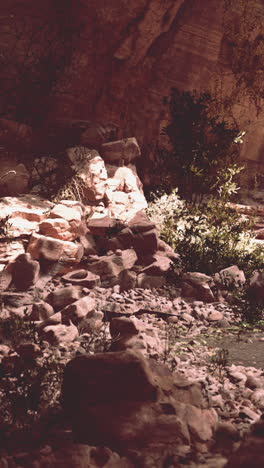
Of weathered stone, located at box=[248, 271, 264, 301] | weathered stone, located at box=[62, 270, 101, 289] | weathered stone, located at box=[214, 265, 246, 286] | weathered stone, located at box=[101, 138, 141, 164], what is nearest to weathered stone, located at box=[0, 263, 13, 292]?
weathered stone, located at box=[62, 270, 101, 289]

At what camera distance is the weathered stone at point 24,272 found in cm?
689

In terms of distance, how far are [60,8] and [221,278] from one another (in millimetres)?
7168

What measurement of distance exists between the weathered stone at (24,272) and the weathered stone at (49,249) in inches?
15.5

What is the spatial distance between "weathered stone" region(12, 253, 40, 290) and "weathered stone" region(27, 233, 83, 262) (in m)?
0.39

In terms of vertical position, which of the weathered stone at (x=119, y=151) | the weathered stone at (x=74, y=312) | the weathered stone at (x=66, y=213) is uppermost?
the weathered stone at (x=119, y=151)

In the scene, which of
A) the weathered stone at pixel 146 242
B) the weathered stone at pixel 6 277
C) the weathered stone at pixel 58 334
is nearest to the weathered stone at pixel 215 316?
the weathered stone at pixel 146 242

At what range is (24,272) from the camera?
691cm

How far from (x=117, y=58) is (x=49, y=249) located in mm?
6008

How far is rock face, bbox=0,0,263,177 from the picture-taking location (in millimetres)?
10758

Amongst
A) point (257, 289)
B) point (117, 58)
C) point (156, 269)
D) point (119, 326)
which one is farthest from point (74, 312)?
point (117, 58)

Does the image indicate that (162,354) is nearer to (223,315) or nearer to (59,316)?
(59,316)

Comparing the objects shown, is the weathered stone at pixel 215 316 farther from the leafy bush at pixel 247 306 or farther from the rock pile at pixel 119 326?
the leafy bush at pixel 247 306

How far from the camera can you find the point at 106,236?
8266 mm

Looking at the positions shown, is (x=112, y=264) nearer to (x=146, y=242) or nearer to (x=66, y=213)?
(x=146, y=242)
